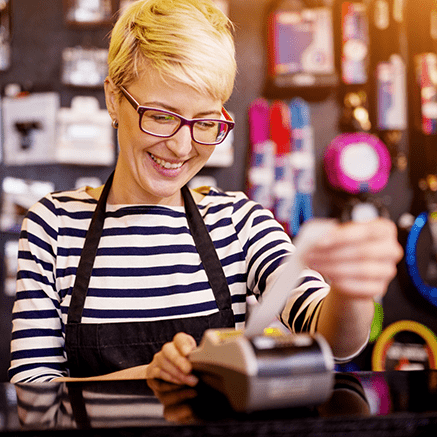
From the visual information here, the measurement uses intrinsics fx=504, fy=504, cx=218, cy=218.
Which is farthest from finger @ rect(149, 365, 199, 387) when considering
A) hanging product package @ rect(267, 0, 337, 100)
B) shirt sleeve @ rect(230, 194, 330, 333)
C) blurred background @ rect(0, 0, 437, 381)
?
hanging product package @ rect(267, 0, 337, 100)

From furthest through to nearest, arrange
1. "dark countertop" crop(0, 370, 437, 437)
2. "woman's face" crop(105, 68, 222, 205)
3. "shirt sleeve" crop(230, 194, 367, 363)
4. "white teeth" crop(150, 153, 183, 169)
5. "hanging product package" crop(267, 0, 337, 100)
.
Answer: "hanging product package" crop(267, 0, 337, 100) → "white teeth" crop(150, 153, 183, 169) → "woman's face" crop(105, 68, 222, 205) → "shirt sleeve" crop(230, 194, 367, 363) → "dark countertop" crop(0, 370, 437, 437)

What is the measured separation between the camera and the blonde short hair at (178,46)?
108 cm

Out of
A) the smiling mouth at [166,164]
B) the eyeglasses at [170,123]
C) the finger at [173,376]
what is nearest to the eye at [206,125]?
the eyeglasses at [170,123]

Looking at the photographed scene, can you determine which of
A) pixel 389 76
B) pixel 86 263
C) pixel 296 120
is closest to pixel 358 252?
pixel 86 263

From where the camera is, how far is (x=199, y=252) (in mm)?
1289

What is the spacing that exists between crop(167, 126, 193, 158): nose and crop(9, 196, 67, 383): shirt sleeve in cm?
38

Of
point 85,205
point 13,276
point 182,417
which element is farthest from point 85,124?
point 182,417

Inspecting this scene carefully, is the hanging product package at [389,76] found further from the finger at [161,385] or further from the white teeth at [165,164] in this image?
the finger at [161,385]

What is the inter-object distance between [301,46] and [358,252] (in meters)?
2.21

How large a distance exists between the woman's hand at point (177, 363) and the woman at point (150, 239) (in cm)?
21

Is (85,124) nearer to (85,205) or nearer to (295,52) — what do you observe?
(295,52)

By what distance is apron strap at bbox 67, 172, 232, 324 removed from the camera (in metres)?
1.19

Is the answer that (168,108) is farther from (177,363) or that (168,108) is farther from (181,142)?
(177,363)

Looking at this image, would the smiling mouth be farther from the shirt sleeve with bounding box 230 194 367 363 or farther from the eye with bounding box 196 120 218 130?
the shirt sleeve with bounding box 230 194 367 363
